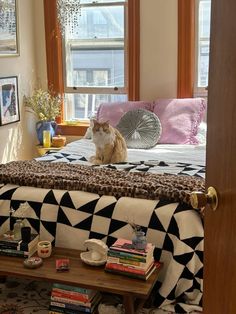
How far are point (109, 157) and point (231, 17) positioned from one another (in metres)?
2.29

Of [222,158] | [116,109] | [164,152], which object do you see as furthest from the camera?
[116,109]

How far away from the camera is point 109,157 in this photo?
10.8 ft

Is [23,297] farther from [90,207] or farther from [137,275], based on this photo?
[137,275]

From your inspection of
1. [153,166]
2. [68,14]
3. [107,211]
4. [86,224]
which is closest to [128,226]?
[107,211]

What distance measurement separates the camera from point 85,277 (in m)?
2.16

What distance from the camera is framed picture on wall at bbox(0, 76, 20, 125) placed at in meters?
4.25

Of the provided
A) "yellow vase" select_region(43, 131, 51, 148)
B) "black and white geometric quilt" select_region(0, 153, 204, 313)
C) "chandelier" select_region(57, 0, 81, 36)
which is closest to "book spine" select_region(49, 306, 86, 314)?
"black and white geometric quilt" select_region(0, 153, 204, 313)

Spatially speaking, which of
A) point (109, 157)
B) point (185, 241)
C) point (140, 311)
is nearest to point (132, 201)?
point (185, 241)

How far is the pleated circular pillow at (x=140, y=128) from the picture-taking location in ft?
12.6

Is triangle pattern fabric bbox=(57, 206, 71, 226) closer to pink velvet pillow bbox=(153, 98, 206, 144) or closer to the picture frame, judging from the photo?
pink velvet pillow bbox=(153, 98, 206, 144)

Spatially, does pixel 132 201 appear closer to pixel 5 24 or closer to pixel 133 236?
pixel 133 236

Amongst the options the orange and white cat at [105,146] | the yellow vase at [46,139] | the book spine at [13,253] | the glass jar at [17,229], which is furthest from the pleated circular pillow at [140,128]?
the book spine at [13,253]

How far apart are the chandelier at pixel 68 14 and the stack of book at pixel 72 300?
317cm

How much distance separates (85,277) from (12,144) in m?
2.59
